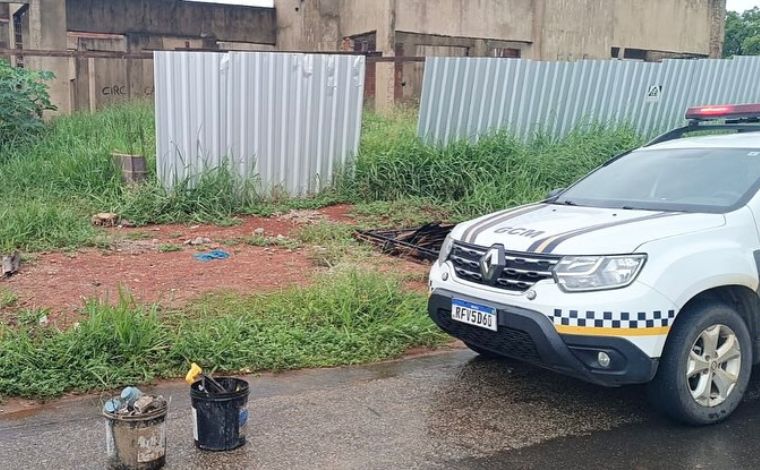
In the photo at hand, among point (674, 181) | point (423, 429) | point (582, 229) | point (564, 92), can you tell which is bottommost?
point (423, 429)

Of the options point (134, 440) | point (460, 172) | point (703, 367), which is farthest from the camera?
point (460, 172)

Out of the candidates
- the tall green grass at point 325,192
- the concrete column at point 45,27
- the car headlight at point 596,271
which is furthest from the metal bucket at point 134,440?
the concrete column at point 45,27

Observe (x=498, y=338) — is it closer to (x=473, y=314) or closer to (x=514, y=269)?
(x=473, y=314)

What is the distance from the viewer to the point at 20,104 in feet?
37.7

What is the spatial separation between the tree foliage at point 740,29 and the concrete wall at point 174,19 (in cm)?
2401

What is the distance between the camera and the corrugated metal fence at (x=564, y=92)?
36.4 feet

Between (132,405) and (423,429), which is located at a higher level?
(132,405)

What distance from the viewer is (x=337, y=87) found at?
10.2 metres

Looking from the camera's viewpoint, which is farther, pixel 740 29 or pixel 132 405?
pixel 740 29

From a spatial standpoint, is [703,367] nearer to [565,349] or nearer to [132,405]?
[565,349]

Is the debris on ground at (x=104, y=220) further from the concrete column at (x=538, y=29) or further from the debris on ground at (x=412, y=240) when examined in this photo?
the concrete column at (x=538, y=29)

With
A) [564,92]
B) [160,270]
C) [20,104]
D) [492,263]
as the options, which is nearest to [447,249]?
[492,263]

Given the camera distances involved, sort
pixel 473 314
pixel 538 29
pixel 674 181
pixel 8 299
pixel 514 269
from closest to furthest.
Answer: pixel 514 269 < pixel 473 314 < pixel 674 181 < pixel 8 299 < pixel 538 29

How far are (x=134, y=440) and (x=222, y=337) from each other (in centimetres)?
172
